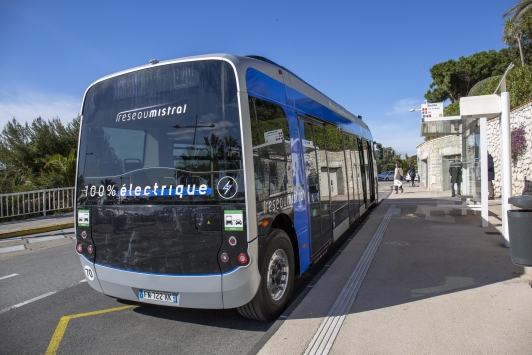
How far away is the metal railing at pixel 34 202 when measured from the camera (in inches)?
468

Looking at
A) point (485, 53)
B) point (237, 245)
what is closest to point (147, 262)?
point (237, 245)

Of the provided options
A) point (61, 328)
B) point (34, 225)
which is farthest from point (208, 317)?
point (34, 225)

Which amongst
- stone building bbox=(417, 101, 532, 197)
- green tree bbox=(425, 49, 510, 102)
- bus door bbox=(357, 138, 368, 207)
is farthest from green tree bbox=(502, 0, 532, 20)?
bus door bbox=(357, 138, 368, 207)

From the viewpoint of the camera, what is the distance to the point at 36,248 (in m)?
8.63

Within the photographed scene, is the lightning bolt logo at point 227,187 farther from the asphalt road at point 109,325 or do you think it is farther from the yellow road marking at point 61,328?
the yellow road marking at point 61,328

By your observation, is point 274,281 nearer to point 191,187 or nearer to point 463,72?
point 191,187

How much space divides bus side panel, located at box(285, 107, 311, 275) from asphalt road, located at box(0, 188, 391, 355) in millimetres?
595

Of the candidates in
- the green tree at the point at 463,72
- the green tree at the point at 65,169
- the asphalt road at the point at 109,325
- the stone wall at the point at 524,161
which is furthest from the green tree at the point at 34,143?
the green tree at the point at 463,72

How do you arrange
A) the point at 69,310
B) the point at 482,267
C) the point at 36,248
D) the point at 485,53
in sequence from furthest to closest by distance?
the point at 485,53, the point at 36,248, the point at 482,267, the point at 69,310

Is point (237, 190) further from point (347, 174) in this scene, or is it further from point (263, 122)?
point (347, 174)

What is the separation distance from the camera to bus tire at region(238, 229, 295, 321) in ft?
11.7

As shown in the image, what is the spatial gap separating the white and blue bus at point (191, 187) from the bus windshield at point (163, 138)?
0.01 metres

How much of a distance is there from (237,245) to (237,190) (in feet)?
1.67

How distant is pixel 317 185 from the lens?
208 inches
